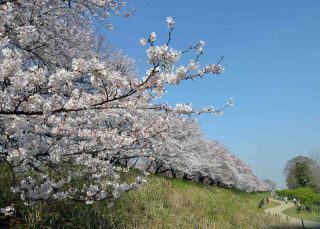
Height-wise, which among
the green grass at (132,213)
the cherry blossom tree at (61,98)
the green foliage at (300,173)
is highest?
the green foliage at (300,173)

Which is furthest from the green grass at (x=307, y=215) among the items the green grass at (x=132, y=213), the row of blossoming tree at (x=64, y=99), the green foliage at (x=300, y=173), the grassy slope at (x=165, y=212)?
the green foliage at (x=300, y=173)

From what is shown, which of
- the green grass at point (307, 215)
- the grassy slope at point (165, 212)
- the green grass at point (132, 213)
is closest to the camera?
the green grass at point (132, 213)

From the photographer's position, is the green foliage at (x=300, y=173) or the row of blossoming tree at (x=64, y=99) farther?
the green foliage at (x=300, y=173)

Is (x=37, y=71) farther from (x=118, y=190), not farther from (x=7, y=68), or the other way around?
(x=118, y=190)

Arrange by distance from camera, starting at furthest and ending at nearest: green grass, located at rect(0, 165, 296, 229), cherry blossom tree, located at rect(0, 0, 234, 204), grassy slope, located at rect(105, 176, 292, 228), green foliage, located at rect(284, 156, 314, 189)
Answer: green foliage, located at rect(284, 156, 314, 189)
grassy slope, located at rect(105, 176, 292, 228)
green grass, located at rect(0, 165, 296, 229)
cherry blossom tree, located at rect(0, 0, 234, 204)

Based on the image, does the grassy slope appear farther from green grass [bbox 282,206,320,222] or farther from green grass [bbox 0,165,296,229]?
green grass [bbox 282,206,320,222]

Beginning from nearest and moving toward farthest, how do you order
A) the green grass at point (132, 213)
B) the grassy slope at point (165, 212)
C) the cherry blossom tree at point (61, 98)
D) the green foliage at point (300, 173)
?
the cherry blossom tree at point (61, 98)
the green grass at point (132, 213)
the grassy slope at point (165, 212)
the green foliage at point (300, 173)

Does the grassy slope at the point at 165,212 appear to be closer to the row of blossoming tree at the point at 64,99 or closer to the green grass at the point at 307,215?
the row of blossoming tree at the point at 64,99

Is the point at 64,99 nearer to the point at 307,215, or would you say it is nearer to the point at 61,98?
the point at 61,98

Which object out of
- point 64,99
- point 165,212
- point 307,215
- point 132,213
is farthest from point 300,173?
point 64,99

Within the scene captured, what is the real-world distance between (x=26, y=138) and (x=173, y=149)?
2160cm

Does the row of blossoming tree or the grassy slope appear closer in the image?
the row of blossoming tree

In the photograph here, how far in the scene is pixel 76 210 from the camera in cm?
921

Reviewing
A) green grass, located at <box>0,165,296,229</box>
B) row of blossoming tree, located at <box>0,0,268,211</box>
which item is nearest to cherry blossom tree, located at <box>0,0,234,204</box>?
row of blossoming tree, located at <box>0,0,268,211</box>
